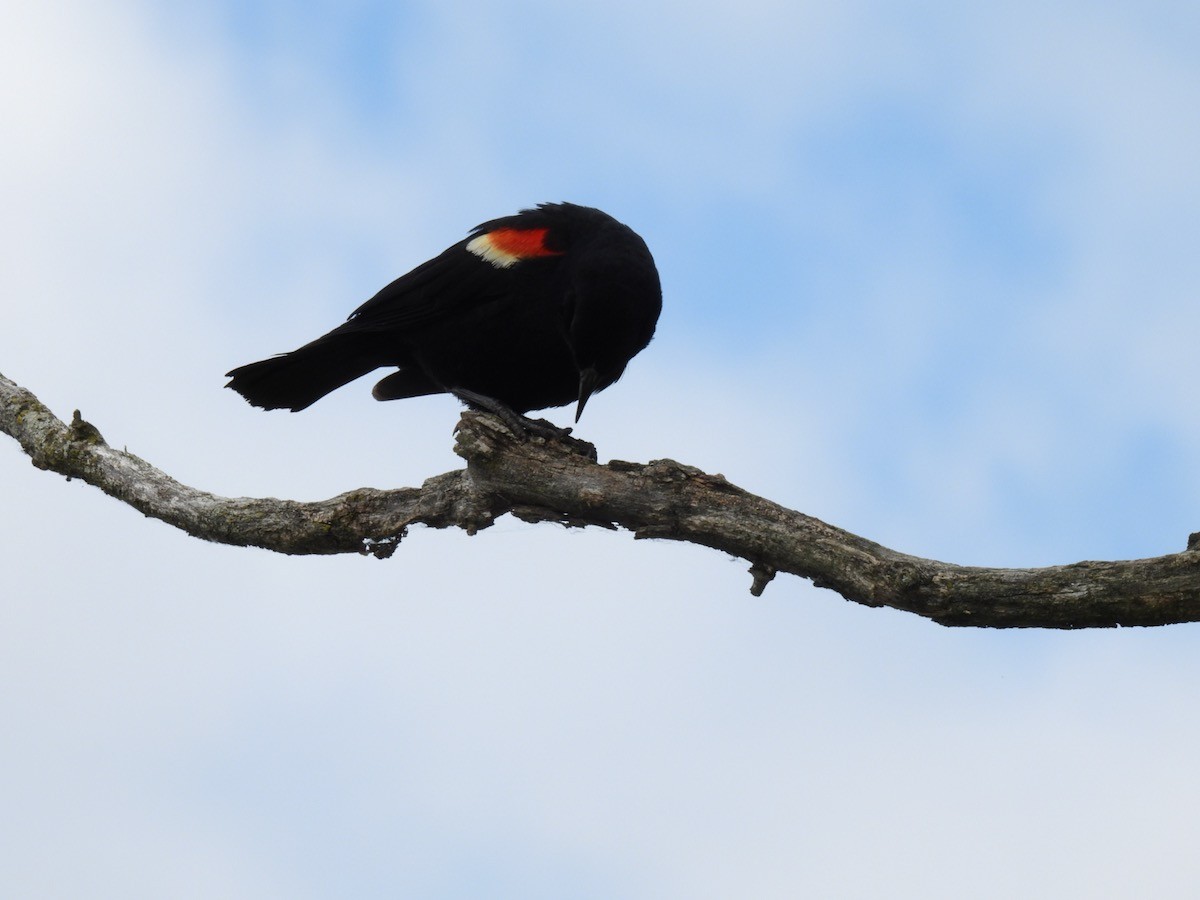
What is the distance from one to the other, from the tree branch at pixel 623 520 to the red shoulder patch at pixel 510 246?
1025mm

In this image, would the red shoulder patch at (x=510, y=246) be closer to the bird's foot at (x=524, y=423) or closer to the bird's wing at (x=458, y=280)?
the bird's wing at (x=458, y=280)

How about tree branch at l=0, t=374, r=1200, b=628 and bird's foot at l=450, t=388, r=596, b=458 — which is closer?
tree branch at l=0, t=374, r=1200, b=628

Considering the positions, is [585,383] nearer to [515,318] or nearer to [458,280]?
[515,318]

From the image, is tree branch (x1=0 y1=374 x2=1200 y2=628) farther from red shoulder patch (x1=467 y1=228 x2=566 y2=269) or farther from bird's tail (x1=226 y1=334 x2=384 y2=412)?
red shoulder patch (x1=467 y1=228 x2=566 y2=269)

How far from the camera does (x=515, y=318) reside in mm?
5352

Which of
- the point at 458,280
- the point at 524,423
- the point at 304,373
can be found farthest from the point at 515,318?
the point at 304,373

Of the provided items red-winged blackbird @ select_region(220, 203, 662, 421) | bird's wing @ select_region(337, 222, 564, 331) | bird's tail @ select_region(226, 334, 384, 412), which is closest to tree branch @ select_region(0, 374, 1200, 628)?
red-winged blackbird @ select_region(220, 203, 662, 421)

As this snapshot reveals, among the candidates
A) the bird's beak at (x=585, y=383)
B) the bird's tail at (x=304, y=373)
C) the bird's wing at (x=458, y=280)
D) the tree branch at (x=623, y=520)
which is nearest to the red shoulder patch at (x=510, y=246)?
the bird's wing at (x=458, y=280)

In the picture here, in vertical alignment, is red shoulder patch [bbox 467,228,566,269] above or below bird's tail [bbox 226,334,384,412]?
above

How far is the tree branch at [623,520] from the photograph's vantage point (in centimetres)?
355

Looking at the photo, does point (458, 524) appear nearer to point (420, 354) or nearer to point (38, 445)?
point (420, 354)

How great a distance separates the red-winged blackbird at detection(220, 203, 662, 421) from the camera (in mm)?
5254

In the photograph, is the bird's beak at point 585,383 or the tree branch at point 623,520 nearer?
the tree branch at point 623,520

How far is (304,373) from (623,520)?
2.31 m
